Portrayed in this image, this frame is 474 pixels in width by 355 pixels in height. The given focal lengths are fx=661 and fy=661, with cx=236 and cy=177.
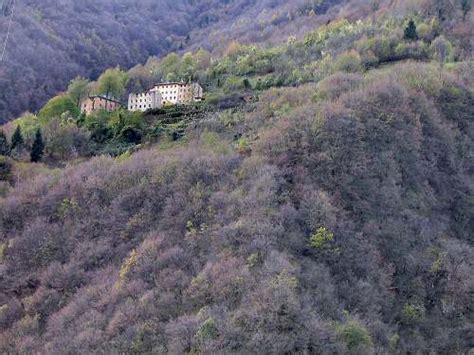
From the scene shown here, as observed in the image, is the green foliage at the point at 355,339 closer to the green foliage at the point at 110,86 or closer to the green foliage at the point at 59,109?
the green foliage at the point at 59,109

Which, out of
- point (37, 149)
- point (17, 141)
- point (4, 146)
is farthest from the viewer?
point (17, 141)

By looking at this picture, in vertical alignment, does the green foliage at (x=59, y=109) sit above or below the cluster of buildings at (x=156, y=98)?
above

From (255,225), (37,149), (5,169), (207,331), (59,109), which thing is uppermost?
(59,109)

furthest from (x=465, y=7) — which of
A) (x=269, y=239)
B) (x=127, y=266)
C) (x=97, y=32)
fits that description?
(x=97, y=32)

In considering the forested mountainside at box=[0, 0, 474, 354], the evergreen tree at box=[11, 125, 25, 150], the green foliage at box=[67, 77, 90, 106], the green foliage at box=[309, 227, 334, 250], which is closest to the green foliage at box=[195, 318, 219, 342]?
the forested mountainside at box=[0, 0, 474, 354]

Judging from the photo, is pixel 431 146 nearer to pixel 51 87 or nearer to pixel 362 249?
pixel 362 249

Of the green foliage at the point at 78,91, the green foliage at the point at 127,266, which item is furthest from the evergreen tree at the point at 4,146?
the green foliage at the point at 127,266

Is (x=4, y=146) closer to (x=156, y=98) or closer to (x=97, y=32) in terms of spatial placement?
(x=156, y=98)
